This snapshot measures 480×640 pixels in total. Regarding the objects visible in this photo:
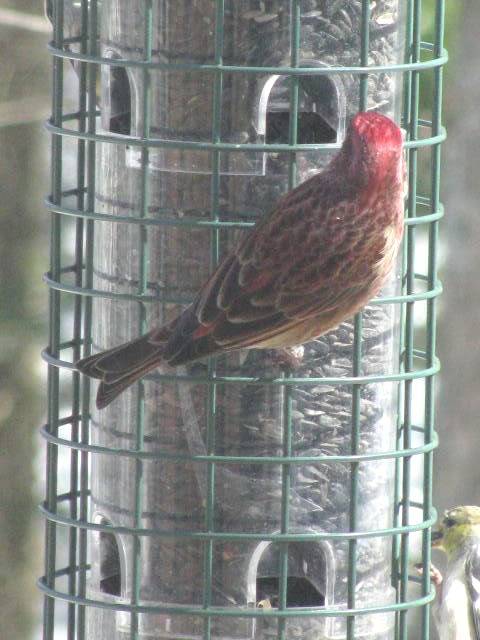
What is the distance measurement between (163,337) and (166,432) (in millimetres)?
508

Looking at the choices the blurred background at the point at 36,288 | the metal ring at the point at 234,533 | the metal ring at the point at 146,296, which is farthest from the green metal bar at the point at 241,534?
the blurred background at the point at 36,288

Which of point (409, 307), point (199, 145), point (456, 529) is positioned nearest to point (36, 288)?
point (456, 529)

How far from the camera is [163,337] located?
657cm

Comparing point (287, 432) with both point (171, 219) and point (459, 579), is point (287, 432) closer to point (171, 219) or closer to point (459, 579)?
point (171, 219)

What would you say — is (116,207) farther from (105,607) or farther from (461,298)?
(461,298)

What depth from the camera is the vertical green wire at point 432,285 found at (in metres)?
6.82

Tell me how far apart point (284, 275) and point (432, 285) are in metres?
0.86

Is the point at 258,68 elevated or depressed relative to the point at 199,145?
elevated

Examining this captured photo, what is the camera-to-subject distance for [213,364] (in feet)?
22.0

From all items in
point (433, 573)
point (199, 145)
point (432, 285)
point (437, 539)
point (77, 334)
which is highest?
point (199, 145)

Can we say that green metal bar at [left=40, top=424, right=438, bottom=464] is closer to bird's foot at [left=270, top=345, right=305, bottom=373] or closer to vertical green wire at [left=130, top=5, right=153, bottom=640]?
vertical green wire at [left=130, top=5, right=153, bottom=640]

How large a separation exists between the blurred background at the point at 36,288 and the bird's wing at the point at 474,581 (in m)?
3.99

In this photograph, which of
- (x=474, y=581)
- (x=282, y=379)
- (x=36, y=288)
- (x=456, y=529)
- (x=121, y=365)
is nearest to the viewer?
(x=121, y=365)

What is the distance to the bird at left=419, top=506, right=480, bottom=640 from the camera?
8617 mm
